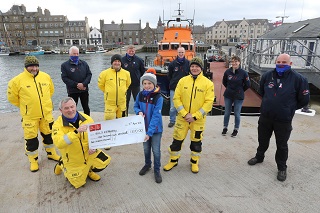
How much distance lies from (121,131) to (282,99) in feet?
7.42

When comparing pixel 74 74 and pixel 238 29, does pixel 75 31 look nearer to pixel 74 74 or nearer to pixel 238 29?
pixel 238 29

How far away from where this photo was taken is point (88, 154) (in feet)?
9.74

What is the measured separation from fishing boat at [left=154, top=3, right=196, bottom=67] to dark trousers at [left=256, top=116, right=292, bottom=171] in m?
9.97

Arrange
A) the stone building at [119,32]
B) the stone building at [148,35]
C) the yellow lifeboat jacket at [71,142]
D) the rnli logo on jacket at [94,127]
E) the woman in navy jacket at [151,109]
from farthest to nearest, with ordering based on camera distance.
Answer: the stone building at [148,35] < the stone building at [119,32] < the woman in navy jacket at [151,109] < the rnli logo on jacket at [94,127] < the yellow lifeboat jacket at [71,142]

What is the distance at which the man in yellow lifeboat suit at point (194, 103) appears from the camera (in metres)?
3.26

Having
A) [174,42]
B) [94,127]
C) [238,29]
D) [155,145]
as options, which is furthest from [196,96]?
[238,29]

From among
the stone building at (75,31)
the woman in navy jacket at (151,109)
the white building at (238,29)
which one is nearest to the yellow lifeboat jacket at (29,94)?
the woman in navy jacket at (151,109)

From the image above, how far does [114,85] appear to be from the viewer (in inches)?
160

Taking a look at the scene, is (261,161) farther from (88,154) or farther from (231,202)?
(88,154)

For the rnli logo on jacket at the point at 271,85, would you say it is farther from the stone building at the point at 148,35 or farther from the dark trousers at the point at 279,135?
the stone building at the point at 148,35

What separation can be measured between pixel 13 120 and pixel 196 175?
4876mm

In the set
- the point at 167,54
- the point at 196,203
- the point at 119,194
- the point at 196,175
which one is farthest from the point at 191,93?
the point at 167,54

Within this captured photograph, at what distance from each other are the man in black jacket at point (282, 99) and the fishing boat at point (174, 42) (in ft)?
33.1

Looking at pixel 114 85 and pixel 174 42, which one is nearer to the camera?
pixel 114 85
